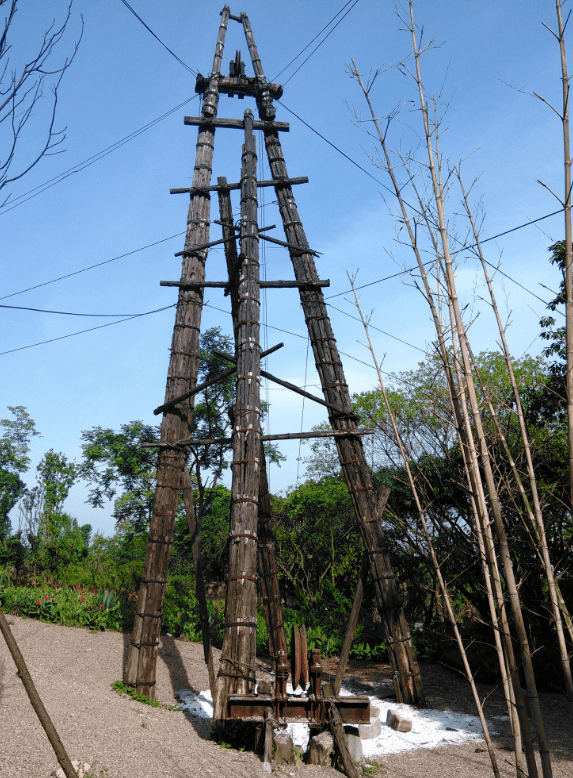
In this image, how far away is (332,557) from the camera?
463 inches

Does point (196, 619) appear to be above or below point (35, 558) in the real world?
below

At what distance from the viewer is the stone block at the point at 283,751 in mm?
5137

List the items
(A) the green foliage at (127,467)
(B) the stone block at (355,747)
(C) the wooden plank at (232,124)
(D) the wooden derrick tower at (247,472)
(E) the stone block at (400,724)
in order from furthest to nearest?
(A) the green foliage at (127,467)
(C) the wooden plank at (232,124)
(E) the stone block at (400,724)
(D) the wooden derrick tower at (247,472)
(B) the stone block at (355,747)

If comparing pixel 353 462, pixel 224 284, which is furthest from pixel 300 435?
pixel 224 284

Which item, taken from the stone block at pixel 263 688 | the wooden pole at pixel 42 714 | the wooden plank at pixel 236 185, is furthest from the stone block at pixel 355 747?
the wooden plank at pixel 236 185

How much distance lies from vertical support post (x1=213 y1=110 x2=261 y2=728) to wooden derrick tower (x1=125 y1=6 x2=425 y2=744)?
0.4 inches

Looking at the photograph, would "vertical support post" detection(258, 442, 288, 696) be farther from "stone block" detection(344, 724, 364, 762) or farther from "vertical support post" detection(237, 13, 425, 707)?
"stone block" detection(344, 724, 364, 762)

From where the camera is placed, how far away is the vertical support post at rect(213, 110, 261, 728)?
18.8 feet

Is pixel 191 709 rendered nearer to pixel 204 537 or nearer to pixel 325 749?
pixel 325 749

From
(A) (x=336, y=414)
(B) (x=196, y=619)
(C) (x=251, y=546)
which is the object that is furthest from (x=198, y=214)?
(B) (x=196, y=619)

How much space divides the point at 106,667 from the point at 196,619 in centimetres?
319

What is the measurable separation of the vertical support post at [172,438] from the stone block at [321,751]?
2512 mm

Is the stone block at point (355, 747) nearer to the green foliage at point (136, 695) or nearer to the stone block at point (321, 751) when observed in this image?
the stone block at point (321, 751)

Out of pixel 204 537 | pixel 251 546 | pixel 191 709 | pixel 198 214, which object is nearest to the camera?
pixel 251 546
